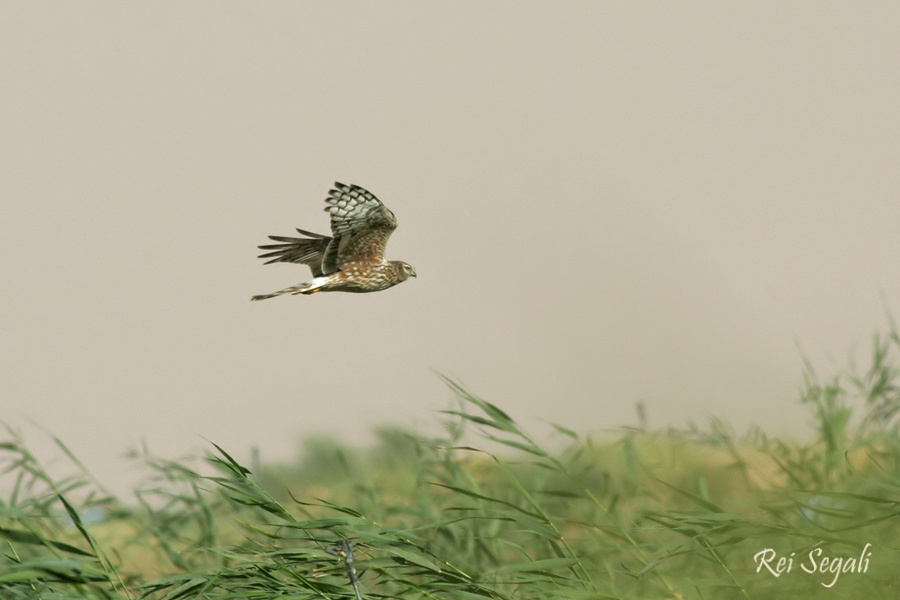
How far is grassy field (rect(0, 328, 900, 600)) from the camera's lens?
4129mm

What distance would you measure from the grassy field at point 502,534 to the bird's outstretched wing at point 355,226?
130cm

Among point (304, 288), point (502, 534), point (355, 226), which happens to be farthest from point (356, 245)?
point (502, 534)

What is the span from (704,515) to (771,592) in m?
0.95

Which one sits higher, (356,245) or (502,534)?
(356,245)

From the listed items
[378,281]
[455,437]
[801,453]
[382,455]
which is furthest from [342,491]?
[801,453]

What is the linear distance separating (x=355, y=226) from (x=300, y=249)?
104 centimetres

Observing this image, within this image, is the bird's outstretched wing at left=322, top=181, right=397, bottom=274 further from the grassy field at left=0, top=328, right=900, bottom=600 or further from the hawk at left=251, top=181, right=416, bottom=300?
the grassy field at left=0, top=328, right=900, bottom=600

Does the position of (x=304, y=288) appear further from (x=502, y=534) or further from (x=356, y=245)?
(x=502, y=534)

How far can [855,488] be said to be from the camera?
22.0 ft

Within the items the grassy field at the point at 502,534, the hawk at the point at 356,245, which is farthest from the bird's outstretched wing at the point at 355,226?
the grassy field at the point at 502,534

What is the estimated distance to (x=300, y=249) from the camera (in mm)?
6891

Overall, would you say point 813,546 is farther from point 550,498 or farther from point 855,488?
point 550,498

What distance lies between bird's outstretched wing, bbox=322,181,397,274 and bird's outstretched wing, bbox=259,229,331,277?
26.0 inches

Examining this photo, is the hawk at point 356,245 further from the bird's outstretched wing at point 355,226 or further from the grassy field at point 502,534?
the grassy field at point 502,534
